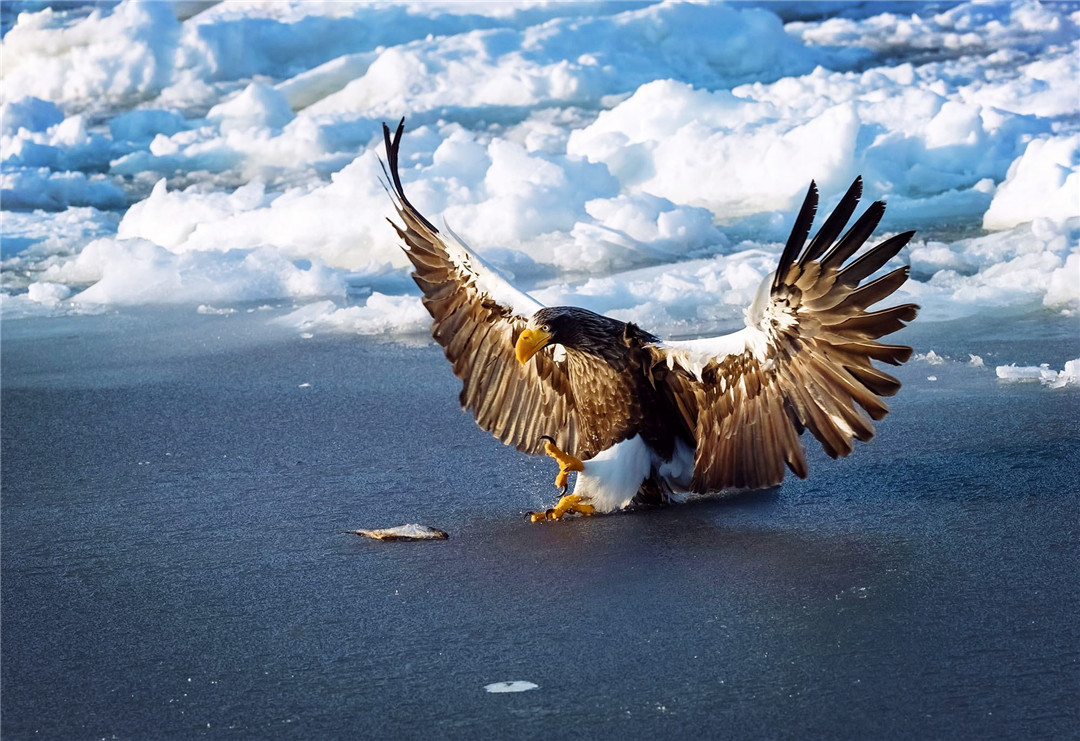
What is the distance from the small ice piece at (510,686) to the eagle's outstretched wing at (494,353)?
152cm

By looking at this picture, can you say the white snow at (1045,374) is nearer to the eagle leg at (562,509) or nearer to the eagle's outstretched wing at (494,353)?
the eagle's outstretched wing at (494,353)

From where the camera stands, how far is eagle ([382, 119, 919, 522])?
3.82m

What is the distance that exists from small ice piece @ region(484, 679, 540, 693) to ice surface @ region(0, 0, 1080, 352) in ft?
12.2

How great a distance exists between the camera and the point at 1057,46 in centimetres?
1545

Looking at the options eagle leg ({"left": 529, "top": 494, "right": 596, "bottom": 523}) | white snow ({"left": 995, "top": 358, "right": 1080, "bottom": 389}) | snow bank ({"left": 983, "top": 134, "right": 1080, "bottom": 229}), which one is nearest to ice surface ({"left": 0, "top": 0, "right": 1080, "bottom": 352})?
snow bank ({"left": 983, "top": 134, "right": 1080, "bottom": 229})

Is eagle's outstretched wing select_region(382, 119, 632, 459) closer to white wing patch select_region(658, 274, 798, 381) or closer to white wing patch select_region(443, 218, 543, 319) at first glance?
white wing patch select_region(443, 218, 543, 319)

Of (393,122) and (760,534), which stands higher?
(393,122)

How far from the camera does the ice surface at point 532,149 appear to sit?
8.20 m

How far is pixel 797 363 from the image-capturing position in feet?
13.1

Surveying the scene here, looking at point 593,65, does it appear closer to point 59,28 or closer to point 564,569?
point 59,28

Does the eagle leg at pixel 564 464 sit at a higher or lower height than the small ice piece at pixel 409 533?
higher

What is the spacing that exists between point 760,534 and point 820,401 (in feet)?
1.38

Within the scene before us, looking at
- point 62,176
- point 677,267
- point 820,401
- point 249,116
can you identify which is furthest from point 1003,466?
point 249,116

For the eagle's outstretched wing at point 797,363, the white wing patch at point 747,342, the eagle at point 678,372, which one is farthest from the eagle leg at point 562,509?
the white wing patch at point 747,342
